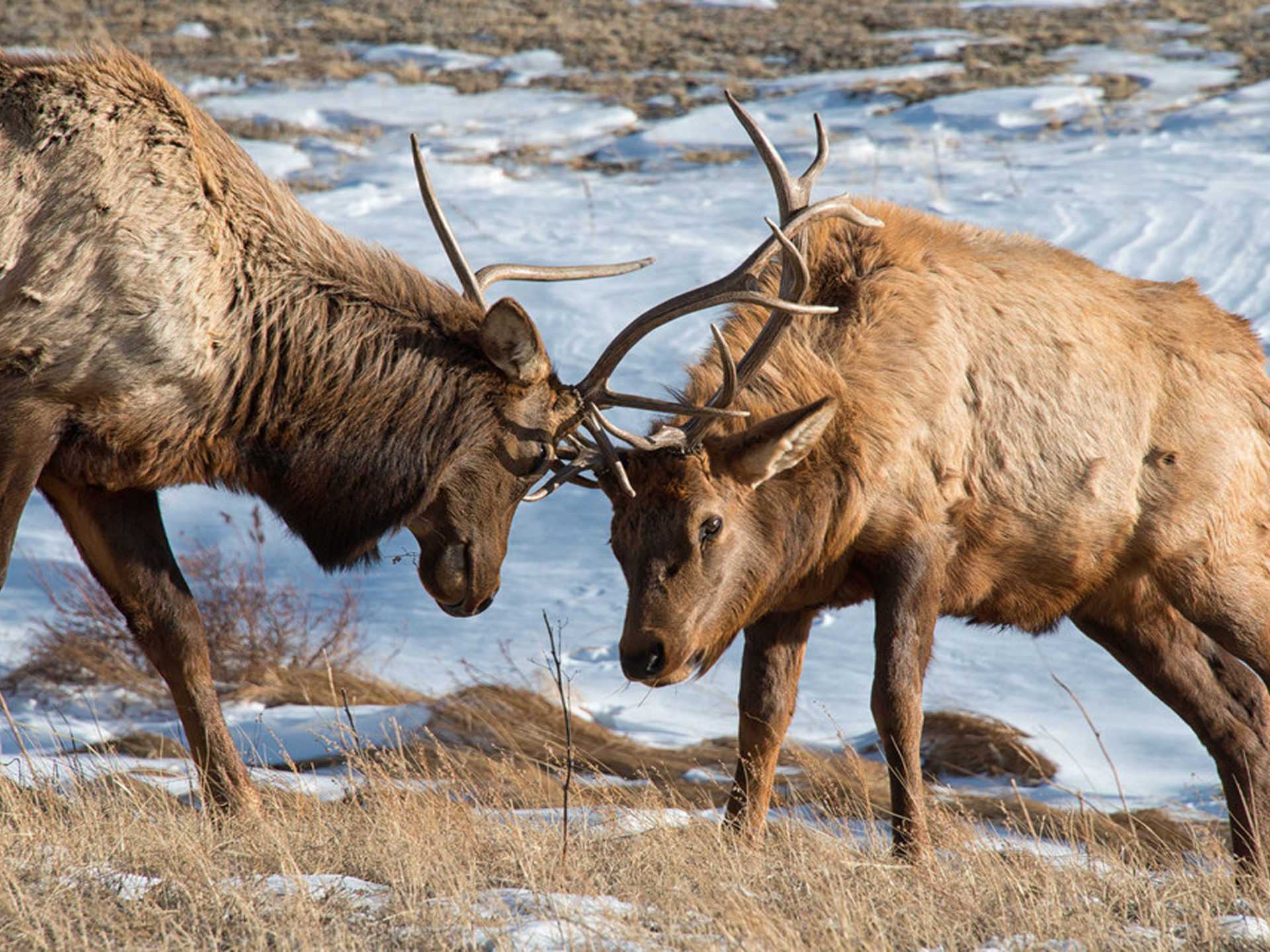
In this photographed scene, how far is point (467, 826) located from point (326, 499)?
119 cm

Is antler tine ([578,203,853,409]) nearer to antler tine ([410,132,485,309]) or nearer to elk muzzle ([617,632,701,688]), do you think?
antler tine ([410,132,485,309])

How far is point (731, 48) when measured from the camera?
725 inches

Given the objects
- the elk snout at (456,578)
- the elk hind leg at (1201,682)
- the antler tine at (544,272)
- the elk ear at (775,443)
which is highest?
the antler tine at (544,272)

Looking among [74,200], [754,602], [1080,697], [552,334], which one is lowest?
[1080,697]

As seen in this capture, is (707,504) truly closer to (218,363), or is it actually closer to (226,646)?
(218,363)

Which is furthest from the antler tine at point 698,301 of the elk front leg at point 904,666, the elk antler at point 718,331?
the elk front leg at point 904,666

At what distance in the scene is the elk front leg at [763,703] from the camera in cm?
488

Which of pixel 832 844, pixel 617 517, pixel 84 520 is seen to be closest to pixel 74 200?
pixel 84 520

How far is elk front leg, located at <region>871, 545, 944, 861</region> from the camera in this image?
4.51 metres

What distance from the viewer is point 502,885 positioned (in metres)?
3.62

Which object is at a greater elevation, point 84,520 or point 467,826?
point 84,520

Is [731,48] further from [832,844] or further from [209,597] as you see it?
[832,844]

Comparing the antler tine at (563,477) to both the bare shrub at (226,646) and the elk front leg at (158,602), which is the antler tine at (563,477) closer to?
the elk front leg at (158,602)

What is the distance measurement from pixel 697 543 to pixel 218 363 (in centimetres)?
163
